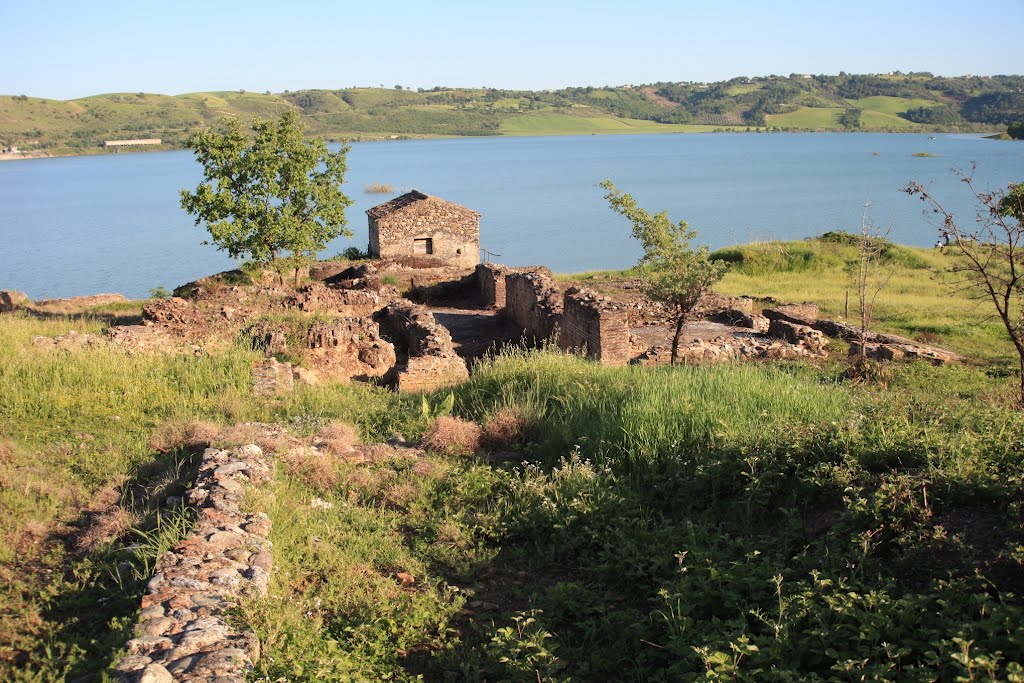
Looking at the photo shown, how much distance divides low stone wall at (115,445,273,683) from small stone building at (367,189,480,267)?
104ft

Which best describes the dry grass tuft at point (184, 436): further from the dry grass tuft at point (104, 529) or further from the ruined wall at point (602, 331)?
the ruined wall at point (602, 331)

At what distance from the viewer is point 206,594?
4.92 m

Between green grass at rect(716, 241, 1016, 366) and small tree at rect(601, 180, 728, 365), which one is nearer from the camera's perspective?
small tree at rect(601, 180, 728, 365)

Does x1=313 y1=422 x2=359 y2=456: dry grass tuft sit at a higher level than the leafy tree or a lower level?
lower

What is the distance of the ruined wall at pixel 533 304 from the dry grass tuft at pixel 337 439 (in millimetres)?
10388

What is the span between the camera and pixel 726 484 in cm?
654

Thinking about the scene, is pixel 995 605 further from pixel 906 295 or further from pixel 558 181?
pixel 558 181

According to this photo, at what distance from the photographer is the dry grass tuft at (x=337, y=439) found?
8.18 m

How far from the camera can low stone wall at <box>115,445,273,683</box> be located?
4160 millimetres

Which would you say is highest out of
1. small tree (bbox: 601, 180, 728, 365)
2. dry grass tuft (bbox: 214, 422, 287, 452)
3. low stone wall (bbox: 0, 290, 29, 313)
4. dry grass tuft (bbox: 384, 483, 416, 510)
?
small tree (bbox: 601, 180, 728, 365)

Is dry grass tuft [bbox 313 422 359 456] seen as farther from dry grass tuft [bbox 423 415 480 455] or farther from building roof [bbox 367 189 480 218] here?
building roof [bbox 367 189 480 218]

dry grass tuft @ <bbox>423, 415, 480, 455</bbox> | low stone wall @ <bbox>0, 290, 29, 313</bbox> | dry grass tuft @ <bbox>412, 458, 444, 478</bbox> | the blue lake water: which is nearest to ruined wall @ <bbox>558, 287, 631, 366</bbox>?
the blue lake water

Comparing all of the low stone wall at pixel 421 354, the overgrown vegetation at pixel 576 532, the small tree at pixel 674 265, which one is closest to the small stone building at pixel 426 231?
the low stone wall at pixel 421 354

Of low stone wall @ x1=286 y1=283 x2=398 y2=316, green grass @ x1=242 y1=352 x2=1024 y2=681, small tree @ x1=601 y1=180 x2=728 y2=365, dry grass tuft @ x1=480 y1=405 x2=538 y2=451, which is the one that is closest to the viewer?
green grass @ x1=242 y1=352 x2=1024 y2=681
